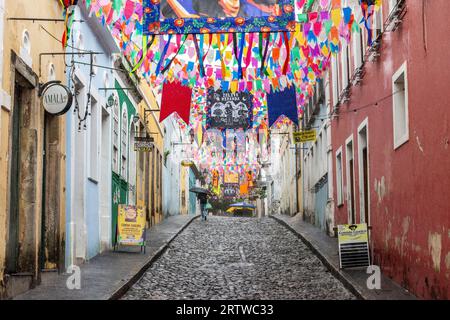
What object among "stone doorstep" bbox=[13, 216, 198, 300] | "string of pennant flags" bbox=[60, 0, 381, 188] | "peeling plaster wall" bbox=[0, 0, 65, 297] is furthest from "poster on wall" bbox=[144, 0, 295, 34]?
"stone doorstep" bbox=[13, 216, 198, 300]

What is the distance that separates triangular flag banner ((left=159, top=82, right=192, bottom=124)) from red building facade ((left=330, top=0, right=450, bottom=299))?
3987 mm

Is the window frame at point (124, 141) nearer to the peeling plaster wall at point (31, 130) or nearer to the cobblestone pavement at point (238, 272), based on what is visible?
the cobblestone pavement at point (238, 272)

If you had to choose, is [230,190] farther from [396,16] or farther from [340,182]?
[396,16]

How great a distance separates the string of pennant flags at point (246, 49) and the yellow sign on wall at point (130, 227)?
2808 mm

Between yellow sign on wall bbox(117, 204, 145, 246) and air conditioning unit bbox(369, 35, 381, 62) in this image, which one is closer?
air conditioning unit bbox(369, 35, 381, 62)

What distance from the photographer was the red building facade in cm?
1005

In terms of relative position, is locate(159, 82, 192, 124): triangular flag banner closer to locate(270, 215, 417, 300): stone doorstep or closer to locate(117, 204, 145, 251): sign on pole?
locate(117, 204, 145, 251): sign on pole

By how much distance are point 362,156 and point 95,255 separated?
6.19 meters

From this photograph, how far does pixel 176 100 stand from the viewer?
757 inches

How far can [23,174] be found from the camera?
11305 mm

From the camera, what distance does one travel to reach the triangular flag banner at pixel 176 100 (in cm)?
1906

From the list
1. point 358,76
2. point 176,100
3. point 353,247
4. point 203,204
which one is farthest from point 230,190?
point 353,247
